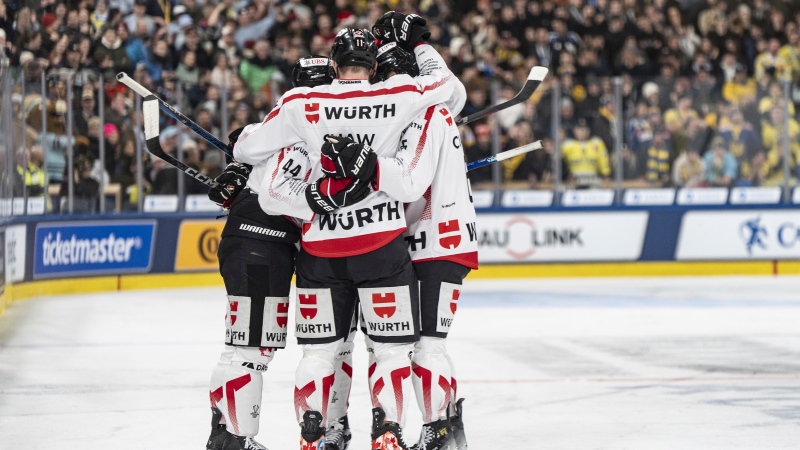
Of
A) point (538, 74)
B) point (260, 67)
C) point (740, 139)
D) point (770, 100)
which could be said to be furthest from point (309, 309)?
point (770, 100)

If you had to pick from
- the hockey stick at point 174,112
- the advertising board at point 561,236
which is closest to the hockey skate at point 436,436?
the hockey stick at point 174,112

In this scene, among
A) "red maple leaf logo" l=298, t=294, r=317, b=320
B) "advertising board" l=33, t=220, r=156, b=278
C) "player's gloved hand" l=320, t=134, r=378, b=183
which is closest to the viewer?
"player's gloved hand" l=320, t=134, r=378, b=183

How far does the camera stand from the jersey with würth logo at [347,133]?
14.5 ft

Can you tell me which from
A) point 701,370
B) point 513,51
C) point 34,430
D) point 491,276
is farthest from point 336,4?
point 34,430

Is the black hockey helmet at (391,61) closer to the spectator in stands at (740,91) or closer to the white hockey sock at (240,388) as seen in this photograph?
the white hockey sock at (240,388)

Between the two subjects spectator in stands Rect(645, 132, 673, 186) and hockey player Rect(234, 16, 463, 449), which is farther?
spectator in stands Rect(645, 132, 673, 186)

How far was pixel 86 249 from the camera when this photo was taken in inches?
485

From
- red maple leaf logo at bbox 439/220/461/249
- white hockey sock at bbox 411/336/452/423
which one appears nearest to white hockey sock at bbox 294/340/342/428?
white hockey sock at bbox 411/336/452/423

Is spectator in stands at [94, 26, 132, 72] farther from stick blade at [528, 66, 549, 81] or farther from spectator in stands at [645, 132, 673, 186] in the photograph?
stick blade at [528, 66, 549, 81]

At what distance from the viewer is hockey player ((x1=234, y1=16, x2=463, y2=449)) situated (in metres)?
4.42

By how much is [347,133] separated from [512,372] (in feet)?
9.96

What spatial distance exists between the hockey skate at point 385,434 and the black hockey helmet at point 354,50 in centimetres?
126

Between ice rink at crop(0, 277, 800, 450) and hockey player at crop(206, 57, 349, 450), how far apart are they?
0.41 m

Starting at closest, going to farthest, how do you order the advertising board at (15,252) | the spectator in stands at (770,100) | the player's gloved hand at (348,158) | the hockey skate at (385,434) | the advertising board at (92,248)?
the player's gloved hand at (348,158)
the hockey skate at (385,434)
the advertising board at (15,252)
the advertising board at (92,248)
the spectator in stands at (770,100)
